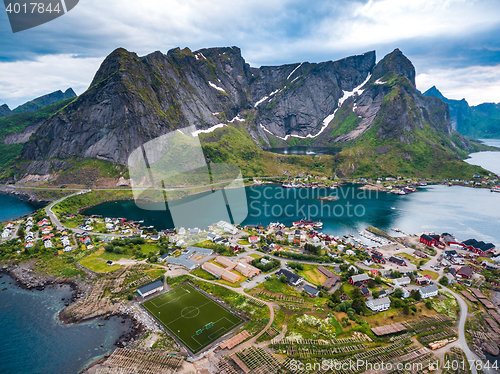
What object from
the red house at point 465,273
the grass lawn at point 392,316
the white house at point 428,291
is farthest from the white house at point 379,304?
the red house at point 465,273

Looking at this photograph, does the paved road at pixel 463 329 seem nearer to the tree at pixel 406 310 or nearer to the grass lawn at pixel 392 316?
the grass lawn at pixel 392 316

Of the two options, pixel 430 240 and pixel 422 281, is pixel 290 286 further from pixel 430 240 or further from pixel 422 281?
pixel 430 240

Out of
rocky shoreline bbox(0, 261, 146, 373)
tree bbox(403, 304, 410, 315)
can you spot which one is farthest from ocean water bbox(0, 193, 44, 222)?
tree bbox(403, 304, 410, 315)

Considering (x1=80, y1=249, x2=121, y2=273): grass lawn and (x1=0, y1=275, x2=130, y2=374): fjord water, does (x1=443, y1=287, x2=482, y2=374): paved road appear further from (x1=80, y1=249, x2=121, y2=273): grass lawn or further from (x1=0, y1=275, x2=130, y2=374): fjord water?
(x1=80, y1=249, x2=121, y2=273): grass lawn

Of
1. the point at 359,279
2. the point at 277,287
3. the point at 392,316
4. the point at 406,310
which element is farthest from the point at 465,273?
the point at 277,287

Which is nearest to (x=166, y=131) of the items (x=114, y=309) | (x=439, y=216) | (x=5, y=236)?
(x=5, y=236)
